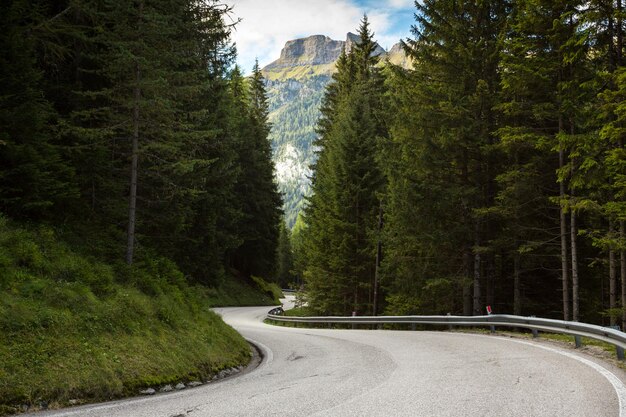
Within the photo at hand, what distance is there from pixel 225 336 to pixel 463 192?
10801 mm

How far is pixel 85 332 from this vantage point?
8273mm

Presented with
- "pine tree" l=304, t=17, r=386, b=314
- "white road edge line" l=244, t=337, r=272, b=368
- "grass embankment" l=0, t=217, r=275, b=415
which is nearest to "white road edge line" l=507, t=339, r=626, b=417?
"white road edge line" l=244, t=337, r=272, b=368

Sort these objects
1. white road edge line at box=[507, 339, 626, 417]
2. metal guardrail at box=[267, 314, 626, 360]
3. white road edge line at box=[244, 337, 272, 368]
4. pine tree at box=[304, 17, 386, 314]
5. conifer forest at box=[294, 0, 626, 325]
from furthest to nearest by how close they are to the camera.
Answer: pine tree at box=[304, 17, 386, 314], conifer forest at box=[294, 0, 626, 325], white road edge line at box=[244, 337, 272, 368], metal guardrail at box=[267, 314, 626, 360], white road edge line at box=[507, 339, 626, 417]

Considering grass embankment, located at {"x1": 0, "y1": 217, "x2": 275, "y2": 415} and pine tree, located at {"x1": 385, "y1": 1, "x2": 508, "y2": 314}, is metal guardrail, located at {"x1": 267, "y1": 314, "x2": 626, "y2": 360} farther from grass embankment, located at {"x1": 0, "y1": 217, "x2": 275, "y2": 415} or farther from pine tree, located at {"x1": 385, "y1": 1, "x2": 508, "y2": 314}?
grass embankment, located at {"x1": 0, "y1": 217, "x2": 275, "y2": 415}

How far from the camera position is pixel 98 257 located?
12812 millimetres

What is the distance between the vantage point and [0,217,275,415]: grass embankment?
263 inches

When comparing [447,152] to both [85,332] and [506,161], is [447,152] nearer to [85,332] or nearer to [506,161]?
[506,161]

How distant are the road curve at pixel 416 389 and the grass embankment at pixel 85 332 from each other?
58 cm

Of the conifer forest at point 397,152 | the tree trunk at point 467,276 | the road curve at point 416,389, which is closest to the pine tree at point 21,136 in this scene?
the conifer forest at point 397,152

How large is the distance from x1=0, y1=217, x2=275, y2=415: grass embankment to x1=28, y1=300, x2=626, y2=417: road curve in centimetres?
58

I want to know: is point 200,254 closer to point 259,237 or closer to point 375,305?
point 375,305

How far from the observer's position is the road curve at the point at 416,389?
5754 millimetres

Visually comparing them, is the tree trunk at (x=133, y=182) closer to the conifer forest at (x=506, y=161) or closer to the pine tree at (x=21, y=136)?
the pine tree at (x=21, y=136)

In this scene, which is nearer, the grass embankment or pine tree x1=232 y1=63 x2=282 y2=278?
the grass embankment
